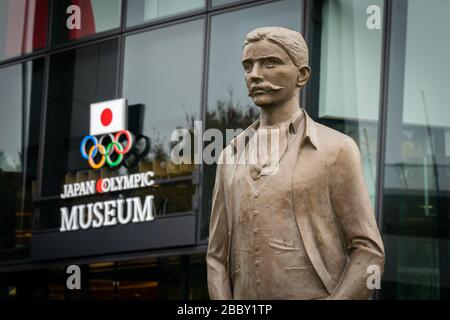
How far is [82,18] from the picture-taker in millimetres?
24609

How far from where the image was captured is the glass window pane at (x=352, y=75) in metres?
19.7

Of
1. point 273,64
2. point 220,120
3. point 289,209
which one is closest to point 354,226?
point 289,209

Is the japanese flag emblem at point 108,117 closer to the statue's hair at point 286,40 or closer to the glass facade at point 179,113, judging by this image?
the glass facade at point 179,113

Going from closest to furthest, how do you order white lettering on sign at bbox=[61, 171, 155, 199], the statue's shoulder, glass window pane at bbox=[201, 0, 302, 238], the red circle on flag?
the statue's shoulder, glass window pane at bbox=[201, 0, 302, 238], white lettering on sign at bbox=[61, 171, 155, 199], the red circle on flag

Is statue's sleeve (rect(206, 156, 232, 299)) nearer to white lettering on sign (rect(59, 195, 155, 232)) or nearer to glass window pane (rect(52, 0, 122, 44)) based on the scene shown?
white lettering on sign (rect(59, 195, 155, 232))

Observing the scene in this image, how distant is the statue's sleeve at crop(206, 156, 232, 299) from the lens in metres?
8.12

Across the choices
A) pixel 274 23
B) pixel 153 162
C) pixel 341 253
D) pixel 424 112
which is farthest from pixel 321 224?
pixel 153 162

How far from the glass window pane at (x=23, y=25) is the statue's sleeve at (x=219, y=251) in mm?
17733

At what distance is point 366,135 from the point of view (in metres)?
19.8

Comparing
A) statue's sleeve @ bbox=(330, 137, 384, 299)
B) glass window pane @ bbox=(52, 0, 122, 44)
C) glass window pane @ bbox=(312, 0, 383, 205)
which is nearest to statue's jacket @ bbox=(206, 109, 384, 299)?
statue's sleeve @ bbox=(330, 137, 384, 299)

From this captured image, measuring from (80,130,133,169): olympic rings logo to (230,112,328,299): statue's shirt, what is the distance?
1525 cm

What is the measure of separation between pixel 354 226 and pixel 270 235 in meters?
0.53

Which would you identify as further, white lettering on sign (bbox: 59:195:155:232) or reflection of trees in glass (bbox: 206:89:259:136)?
white lettering on sign (bbox: 59:195:155:232)

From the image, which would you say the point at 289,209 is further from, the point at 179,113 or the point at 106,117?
the point at 106,117
